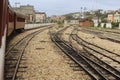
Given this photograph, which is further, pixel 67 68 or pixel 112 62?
pixel 112 62

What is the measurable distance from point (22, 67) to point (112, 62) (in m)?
4.84

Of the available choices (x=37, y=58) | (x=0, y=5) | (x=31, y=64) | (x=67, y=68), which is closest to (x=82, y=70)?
(x=67, y=68)

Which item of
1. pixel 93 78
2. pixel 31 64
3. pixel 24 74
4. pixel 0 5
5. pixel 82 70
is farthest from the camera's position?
pixel 31 64

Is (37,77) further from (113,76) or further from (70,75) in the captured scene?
(113,76)

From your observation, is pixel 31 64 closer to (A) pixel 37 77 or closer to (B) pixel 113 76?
(A) pixel 37 77

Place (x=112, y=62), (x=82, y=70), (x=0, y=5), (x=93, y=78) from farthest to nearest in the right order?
1. (x=112, y=62)
2. (x=82, y=70)
3. (x=93, y=78)
4. (x=0, y=5)

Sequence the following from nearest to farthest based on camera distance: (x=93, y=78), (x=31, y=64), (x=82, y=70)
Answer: (x=93, y=78) → (x=82, y=70) → (x=31, y=64)

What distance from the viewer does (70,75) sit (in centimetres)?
1198

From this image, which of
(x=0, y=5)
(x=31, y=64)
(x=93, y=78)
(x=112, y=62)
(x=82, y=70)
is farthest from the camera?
(x=112, y=62)

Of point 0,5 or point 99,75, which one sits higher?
point 0,5

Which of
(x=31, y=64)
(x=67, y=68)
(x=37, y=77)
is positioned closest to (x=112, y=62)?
(x=67, y=68)

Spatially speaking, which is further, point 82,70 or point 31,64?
point 31,64

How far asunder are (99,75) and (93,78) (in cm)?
58

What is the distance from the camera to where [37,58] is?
16.6 metres
